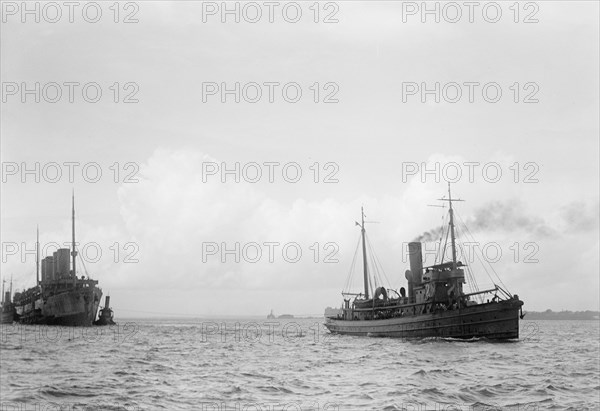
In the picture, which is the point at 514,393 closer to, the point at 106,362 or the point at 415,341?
the point at 106,362

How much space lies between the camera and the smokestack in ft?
162

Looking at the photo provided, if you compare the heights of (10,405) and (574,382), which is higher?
(10,405)

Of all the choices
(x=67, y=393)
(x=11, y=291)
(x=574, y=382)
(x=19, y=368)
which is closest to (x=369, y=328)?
(x=574, y=382)

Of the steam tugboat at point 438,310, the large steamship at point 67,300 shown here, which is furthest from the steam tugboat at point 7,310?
the steam tugboat at point 438,310

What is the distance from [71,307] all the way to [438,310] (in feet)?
143

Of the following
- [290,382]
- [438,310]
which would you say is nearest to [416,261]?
[438,310]

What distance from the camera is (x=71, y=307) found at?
6831cm

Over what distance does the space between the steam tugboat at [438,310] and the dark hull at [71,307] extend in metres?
32.2

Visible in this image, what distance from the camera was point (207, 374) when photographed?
21859mm

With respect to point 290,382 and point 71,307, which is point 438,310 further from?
point 71,307

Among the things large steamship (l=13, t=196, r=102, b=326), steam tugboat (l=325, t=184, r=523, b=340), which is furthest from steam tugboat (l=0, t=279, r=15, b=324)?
steam tugboat (l=325, t=184, r=523, b=340)

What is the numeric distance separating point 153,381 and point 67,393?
348 cm

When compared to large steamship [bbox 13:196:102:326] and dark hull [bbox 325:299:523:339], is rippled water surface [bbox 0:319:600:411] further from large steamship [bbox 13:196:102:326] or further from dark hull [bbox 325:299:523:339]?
large steamship [bbox 13:196:102:326]

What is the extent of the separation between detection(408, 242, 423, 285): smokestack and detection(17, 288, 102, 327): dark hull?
39.0 m
